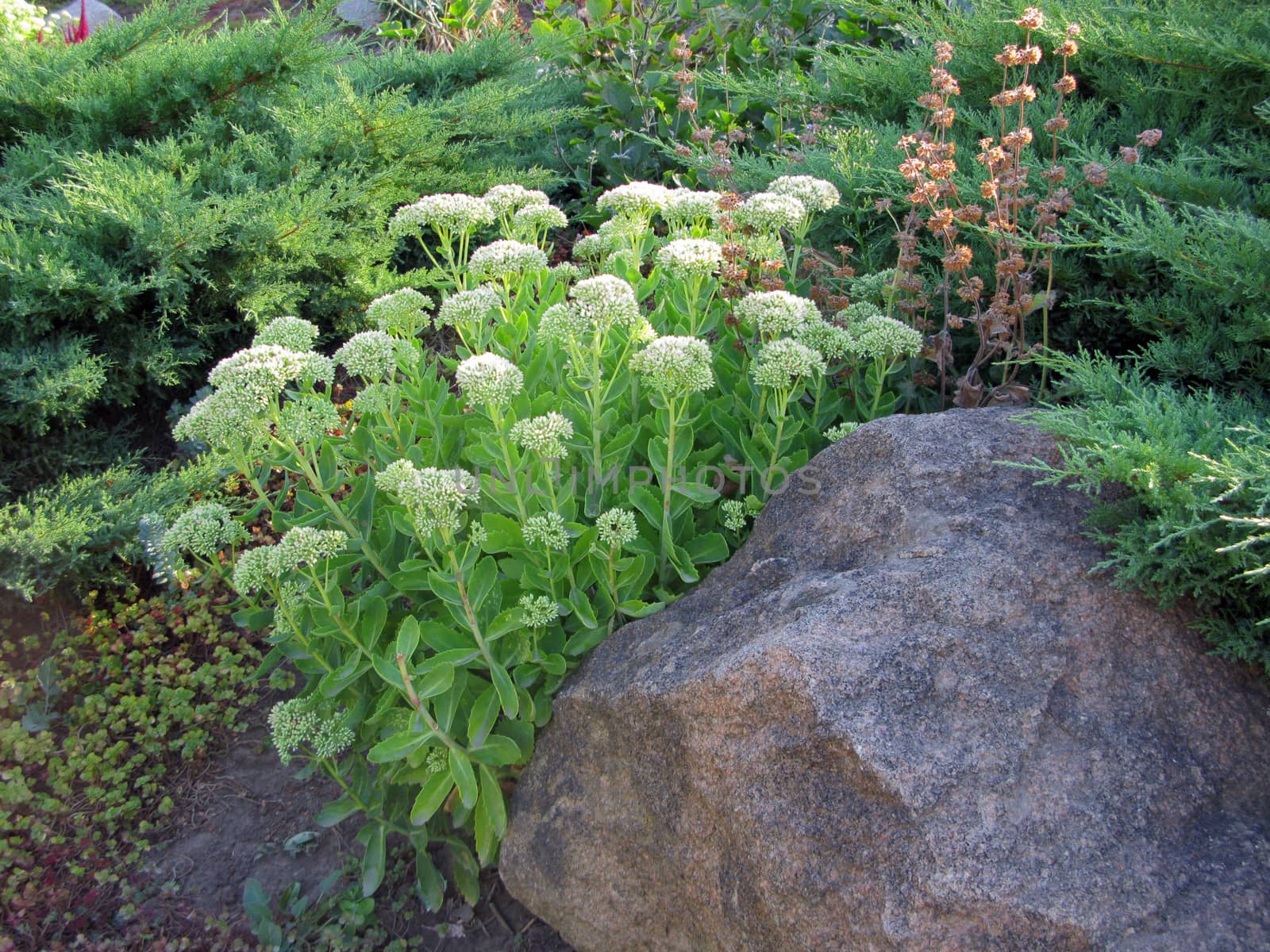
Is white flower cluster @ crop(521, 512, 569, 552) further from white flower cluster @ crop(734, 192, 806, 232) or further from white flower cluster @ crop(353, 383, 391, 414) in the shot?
white flower cluster @ crop(734, 192, 806, 232)

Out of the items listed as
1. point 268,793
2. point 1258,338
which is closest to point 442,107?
point 268,793

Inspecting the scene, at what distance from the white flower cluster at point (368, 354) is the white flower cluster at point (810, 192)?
3.92 ft

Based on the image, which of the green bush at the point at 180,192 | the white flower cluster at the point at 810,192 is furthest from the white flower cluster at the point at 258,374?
the green bush at the point at 180,192

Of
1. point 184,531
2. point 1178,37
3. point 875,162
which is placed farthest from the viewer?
point 875,162

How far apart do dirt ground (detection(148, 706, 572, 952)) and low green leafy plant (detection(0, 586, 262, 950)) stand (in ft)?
0.32

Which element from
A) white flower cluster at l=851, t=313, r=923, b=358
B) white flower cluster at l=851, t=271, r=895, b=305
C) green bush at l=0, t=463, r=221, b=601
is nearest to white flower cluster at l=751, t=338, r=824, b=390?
white flower cluster at l=851, t=313, r=923, b=358

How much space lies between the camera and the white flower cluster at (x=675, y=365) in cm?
205

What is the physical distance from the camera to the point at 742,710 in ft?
5.77

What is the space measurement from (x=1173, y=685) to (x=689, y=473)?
124 cm

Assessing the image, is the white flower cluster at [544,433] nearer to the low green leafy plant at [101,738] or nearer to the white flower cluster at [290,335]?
the white flower cluster at [290,335]

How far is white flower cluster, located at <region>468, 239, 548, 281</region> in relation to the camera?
2.48 m

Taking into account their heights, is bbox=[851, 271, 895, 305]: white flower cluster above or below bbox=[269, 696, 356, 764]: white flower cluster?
above

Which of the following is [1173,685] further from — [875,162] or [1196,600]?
[875,162]

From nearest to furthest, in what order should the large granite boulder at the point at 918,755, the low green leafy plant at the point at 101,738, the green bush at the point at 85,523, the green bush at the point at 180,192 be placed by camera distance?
the large granite boulder at the point at 918,755 → the low green leafy plant at the point at 101,738 → the green bush at the point at 85,523 → the green bush at the point at 180,192
